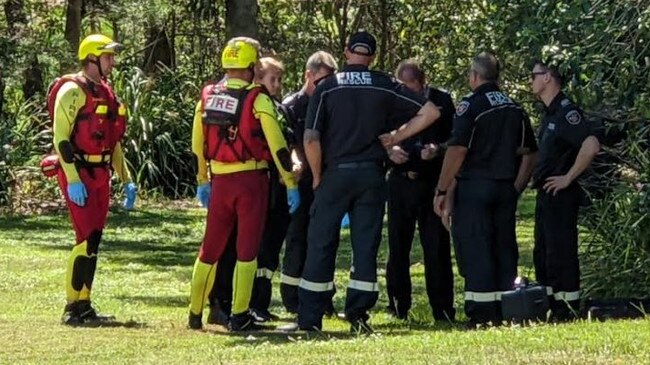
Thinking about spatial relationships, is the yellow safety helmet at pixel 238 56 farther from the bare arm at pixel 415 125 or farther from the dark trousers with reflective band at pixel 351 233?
the bare arm at pixel 415 125

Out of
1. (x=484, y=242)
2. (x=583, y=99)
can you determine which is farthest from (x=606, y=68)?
(x=484, y=242)

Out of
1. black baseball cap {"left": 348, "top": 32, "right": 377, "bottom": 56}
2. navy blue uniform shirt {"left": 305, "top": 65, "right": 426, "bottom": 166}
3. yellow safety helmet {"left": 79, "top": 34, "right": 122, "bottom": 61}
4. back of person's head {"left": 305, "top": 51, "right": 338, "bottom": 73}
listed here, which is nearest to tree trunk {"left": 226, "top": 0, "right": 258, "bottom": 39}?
back of person's head {"left": 305, "top": 51, "right": 338, "bottom": 73}

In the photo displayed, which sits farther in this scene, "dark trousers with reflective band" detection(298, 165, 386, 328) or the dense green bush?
the dense green bush

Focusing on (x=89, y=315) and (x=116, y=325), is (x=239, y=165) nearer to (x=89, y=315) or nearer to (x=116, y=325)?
(x=116, y=325)

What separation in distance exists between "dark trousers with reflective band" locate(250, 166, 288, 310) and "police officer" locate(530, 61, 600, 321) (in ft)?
6.51

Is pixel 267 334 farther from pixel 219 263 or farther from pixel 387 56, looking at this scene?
pixel 387 56

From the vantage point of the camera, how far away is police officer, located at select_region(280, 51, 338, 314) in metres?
11.2

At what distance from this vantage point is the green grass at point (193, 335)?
8.25 m

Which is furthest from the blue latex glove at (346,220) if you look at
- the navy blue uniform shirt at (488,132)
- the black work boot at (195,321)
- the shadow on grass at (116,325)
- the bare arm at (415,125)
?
the shadow on grass at (116,325)

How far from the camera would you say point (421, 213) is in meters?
11.5

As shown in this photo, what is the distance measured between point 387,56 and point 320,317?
55.9 ft

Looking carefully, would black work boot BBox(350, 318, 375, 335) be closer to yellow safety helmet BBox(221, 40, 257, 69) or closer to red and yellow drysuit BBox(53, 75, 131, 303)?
yellow safety helmet BBox(221, 40, 257, 69)

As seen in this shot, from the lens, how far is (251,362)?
333 inches

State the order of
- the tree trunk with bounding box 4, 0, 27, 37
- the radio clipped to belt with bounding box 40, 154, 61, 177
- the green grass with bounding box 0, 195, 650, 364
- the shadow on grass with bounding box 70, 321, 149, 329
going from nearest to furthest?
1. the green grass with bounding box 0, 195, 650, 364
2. the shadow on grass with bounding box 70, 321, 149, 329
3. the radio clipped to belt with bounding box 40, 154, 61, 177
4. the tree trunk with bounding box 4, 0, 27, 37
